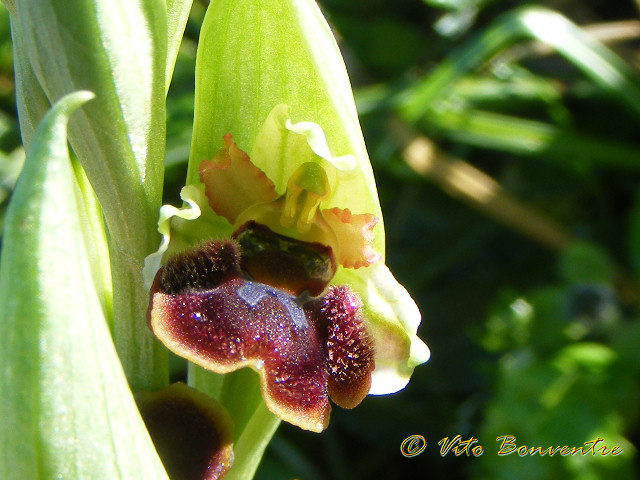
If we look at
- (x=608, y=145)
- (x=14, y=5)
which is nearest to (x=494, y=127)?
(x=608, y=145)

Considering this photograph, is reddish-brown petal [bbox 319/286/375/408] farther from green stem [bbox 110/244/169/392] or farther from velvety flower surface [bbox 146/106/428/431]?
green stem [bbox 110/244/169/392]

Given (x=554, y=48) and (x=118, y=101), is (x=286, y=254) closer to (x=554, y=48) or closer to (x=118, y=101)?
(x=118, y=101)

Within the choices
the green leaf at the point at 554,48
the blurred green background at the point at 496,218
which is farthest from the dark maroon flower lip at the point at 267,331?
the green leaf at the point at 554,48

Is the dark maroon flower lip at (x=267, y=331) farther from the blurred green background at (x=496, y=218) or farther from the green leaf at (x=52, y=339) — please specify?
the blurred green background at (x=496, y=218)

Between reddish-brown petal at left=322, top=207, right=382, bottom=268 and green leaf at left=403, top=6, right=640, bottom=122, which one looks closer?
reddish-brown petal at left=322, top=207, right=382, bottom=268

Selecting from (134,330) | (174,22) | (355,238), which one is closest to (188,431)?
(134,330)

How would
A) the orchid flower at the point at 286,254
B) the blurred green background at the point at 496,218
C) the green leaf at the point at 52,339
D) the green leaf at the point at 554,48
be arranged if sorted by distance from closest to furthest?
→ the green leaf at the point at 52,339 < the orchid flower at the point at 286,254 < the blurred green background at the point at 496,218 < the green leaf at the point at 554,48

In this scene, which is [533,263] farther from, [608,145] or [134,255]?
[134,255]

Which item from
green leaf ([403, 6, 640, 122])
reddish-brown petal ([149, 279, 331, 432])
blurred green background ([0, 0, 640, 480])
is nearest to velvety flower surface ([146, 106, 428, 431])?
reddish-brown petal ([149, 279, 331, 432])
